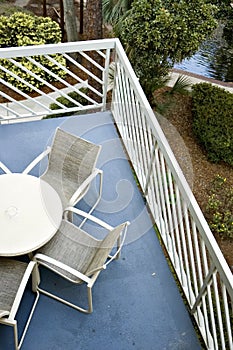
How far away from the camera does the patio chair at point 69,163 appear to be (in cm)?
424

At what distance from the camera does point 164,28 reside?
6770 millimetres

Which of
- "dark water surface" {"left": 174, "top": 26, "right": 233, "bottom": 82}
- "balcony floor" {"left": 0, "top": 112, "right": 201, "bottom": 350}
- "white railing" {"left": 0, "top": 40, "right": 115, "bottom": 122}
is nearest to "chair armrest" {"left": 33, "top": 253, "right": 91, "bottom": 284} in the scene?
"balcony floor" {"left": 0, "top": 112, "right": 201, "bottom": 350}

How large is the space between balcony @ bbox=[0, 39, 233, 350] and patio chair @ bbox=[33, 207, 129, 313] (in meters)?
0.18

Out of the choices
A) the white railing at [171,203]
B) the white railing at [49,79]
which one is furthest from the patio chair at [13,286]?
the white railing at [49,79]

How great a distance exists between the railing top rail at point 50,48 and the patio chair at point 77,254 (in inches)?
61.1

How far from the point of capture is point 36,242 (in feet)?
11.8

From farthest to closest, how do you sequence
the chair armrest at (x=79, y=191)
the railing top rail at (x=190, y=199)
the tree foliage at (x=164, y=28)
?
the tree foliage at (x=164, y=28) → the chair armrest at (x=79, y=191) → the railing top rail at (x=190, y=199)

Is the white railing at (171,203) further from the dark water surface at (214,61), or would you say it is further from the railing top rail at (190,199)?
the dark water surface at (214,61)

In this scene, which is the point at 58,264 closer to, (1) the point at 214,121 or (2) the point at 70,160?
(2) the point at 70,160

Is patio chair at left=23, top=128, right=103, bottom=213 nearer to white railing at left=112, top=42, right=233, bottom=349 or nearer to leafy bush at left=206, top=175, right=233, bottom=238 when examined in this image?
white railing at left=112, top=42, right=233, bottom=349

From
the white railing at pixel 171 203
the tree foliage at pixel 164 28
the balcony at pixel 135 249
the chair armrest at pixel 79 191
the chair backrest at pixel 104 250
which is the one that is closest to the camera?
the white railing at pixel 171 203

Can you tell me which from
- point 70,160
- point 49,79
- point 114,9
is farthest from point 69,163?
point 49,79

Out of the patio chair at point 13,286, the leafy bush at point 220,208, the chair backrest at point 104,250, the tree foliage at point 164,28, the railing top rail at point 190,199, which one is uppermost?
the tree foliage at point 164,28

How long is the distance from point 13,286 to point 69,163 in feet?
4.29
